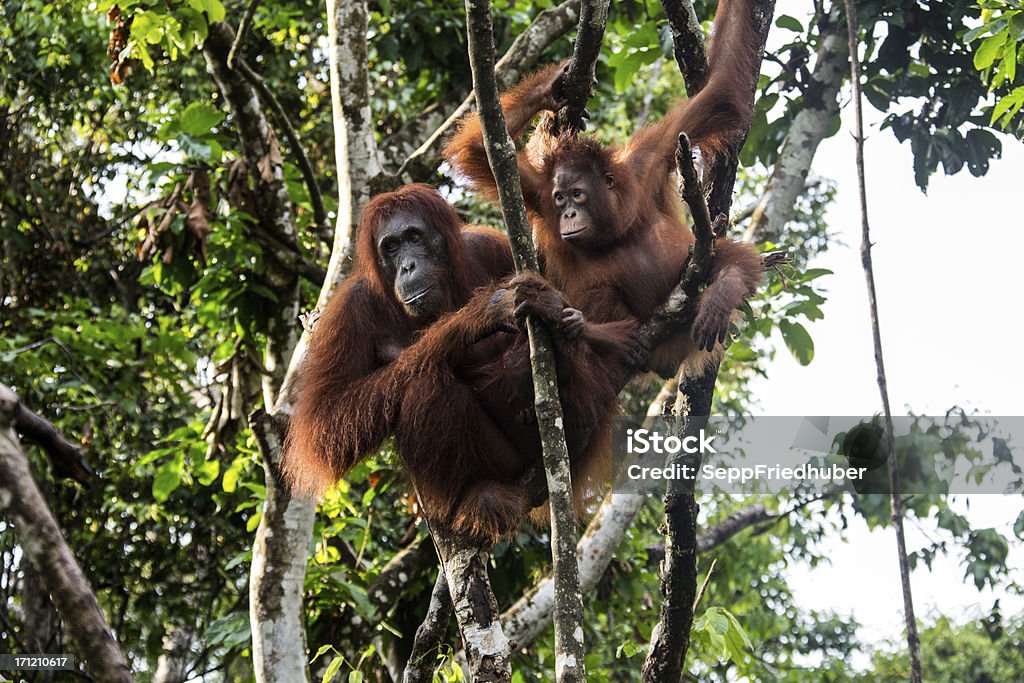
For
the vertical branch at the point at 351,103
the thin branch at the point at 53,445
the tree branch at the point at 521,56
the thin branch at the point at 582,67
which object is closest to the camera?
the thin branch at the point at 53,445

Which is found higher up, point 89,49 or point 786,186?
point 89,49

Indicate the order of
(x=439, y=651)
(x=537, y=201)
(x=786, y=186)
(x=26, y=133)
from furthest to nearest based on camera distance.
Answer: (x=26, y=133), (x=786, y=186), (x=537, y=201), (x=439, y=651)

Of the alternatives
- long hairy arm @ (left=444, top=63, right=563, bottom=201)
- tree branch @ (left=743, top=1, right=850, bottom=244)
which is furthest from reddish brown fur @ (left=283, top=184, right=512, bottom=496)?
tree branch @ (left=743, top=1, right=850, bottom=244)

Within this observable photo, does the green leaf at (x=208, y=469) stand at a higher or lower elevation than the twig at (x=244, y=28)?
lower

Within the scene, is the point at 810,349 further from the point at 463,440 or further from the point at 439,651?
the point at 439,651

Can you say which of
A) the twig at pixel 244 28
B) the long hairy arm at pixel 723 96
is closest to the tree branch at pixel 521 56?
the twig at pixel 244 28

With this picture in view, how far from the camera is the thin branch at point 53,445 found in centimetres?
212

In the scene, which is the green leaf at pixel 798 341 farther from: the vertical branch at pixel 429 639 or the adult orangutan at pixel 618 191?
the vertical branch at pixel 429 639

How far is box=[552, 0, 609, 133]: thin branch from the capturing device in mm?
3408

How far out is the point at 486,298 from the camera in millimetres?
3602

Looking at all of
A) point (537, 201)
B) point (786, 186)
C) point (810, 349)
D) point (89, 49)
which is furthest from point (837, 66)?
point (89, 49)

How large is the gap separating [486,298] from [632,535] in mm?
4437

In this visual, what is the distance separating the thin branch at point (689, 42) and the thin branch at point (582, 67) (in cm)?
49

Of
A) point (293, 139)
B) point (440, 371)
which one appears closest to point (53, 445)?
point (440, 371)
